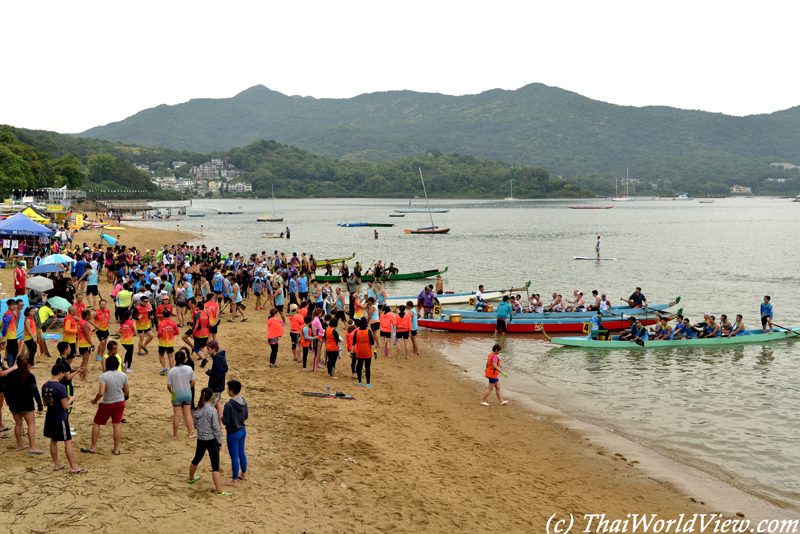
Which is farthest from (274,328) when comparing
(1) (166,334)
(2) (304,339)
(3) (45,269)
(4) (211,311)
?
(3) (45,269)

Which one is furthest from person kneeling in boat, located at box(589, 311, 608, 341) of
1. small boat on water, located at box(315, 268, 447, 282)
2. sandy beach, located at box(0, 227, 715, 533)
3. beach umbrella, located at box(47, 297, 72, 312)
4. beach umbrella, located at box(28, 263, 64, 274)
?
beach umbrella, located at box(28, 263, 64, 274)

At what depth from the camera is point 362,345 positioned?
13.0 meters

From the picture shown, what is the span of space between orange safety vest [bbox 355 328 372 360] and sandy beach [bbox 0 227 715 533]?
2.78 ft

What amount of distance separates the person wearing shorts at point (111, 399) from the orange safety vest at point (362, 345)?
574cm

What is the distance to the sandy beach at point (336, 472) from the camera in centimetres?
689

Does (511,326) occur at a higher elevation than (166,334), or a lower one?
lower

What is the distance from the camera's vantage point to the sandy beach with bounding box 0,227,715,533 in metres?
6.89

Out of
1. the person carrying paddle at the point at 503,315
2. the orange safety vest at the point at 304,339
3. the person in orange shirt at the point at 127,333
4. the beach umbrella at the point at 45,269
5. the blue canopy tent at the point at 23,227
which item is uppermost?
the blue canopy tent at the point at 23,227

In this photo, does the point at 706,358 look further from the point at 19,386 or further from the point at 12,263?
the point at 12,263

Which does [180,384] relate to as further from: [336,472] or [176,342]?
[176,342]

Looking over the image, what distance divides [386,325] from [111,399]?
32.0 feet

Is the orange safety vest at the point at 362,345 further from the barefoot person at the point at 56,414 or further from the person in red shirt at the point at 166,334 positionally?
the barefoot person at the point at 56,414

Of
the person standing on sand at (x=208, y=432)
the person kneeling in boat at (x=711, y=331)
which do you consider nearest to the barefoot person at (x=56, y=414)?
the person standing on sand at (x=208, y=432)

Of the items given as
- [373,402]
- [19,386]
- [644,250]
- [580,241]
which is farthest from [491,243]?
[19,386]
